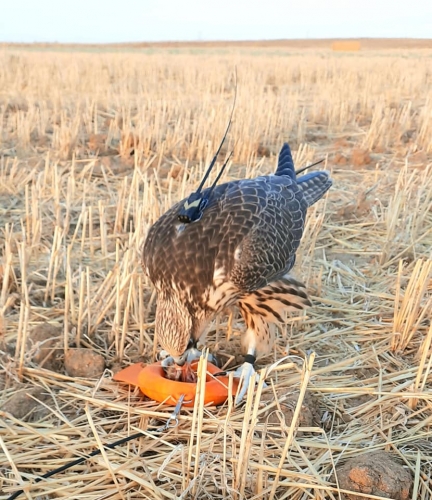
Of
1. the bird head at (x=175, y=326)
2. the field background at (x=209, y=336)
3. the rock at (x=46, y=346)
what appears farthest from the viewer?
the rock at (x=46, y=346)

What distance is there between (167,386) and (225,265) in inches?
24.6

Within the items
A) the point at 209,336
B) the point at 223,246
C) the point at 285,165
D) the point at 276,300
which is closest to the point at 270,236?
the point at 223,246

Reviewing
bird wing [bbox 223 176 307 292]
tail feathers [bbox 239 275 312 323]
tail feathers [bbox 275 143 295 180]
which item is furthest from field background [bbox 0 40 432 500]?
tail feathers [bbox 275 143 295 180]

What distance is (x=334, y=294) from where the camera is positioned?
3.88m

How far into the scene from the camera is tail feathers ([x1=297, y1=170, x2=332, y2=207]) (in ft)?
11.7

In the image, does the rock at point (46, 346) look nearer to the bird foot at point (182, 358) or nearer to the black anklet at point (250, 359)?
the bird foot at point (182, 358)

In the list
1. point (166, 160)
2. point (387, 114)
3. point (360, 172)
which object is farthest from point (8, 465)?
point (387, 114)

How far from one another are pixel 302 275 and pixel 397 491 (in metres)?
2.01

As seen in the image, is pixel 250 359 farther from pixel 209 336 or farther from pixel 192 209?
pixel 192 209

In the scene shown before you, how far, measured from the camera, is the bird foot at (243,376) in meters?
2.73

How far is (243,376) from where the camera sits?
291cm

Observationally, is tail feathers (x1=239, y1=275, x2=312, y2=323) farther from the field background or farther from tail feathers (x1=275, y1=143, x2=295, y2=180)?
tail feathers (x1=275, y1=143, x2=295, y2=180)

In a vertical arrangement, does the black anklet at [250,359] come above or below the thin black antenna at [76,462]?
above

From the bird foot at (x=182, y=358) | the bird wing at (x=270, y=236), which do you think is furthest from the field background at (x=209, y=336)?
the bird wing at (x=270, y=236)
